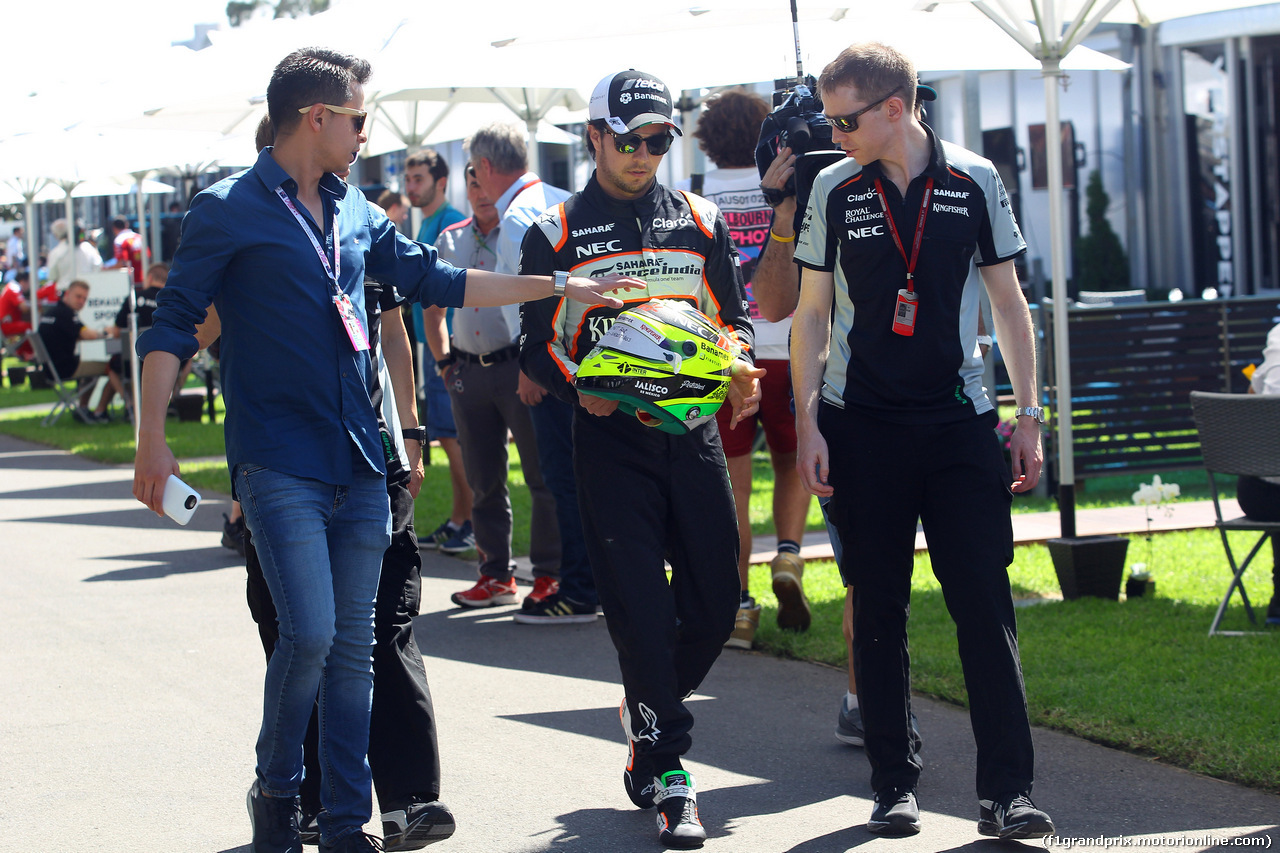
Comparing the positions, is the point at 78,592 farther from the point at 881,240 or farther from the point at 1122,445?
the point at 1122,445

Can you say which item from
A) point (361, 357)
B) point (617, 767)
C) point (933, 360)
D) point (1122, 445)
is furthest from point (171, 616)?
point (1122, 445)

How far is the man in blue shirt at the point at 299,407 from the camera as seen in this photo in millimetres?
3484

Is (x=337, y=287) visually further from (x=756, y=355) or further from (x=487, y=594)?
(x=487, y=594)

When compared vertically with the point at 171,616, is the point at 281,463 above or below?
above

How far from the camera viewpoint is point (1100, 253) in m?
20.6

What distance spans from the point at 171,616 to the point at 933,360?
15.9 ft

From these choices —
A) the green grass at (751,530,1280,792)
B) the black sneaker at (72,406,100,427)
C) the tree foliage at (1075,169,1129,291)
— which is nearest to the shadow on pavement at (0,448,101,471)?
the black sneaker at (72,406,100,427)

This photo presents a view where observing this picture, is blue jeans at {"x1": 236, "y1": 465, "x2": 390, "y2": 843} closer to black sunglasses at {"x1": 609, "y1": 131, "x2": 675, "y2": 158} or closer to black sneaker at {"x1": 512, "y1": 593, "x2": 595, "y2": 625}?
black sunglasses at {"x1": 609, "y1": 131, "x2": 675, "y2": 158}

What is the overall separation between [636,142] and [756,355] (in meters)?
2.09

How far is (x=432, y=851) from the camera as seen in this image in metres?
4.04

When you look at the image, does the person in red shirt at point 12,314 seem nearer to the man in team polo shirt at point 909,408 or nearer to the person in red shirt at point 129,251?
the person in red shirt at point 129,251

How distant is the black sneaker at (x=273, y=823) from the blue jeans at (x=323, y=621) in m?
0.03

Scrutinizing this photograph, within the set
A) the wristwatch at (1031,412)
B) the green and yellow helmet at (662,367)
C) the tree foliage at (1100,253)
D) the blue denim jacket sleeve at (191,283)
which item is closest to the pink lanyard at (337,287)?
the blue denim jacket sleeve at (191,283)

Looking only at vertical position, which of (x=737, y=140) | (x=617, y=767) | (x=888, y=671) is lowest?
(x=617, y=767)
